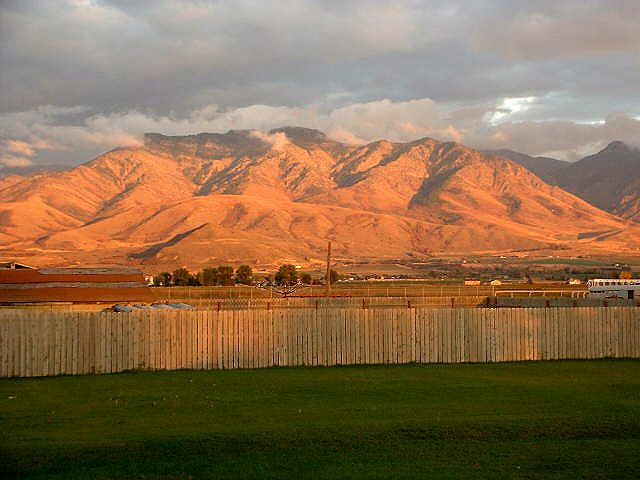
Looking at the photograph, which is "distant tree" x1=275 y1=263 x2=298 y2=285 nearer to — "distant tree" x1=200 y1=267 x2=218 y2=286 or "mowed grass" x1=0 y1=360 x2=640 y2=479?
"distant tree" x1=200 y1=267 x2=218 y2=286

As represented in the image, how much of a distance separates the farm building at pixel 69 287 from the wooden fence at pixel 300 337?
24247mm

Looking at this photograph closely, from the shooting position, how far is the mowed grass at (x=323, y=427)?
1191cm

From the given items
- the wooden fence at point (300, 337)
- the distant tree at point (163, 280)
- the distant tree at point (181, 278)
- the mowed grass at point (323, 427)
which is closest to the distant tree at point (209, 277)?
the distant tree at point (181, 278)

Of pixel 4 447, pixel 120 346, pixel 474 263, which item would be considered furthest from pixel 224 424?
pixel 474 263

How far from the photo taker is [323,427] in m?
14.4

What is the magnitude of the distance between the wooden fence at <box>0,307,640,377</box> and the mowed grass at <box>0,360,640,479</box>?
1.82m

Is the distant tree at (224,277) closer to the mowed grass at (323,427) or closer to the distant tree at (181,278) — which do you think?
the distant tree at (181,278)

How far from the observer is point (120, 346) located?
78.0 feet

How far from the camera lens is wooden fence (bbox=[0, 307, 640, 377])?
23.3 m

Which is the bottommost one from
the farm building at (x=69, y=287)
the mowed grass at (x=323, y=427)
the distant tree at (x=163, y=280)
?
the distant tree at (x=163, y=280)

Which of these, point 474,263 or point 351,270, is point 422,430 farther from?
point 474,263

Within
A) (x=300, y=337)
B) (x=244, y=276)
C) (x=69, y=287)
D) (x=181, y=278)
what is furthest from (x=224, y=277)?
(x=300, y=337)

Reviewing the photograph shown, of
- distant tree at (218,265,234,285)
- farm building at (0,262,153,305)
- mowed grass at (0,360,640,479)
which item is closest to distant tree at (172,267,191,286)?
distant tree at (218,265,234,285)

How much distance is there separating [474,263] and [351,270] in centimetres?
3165
